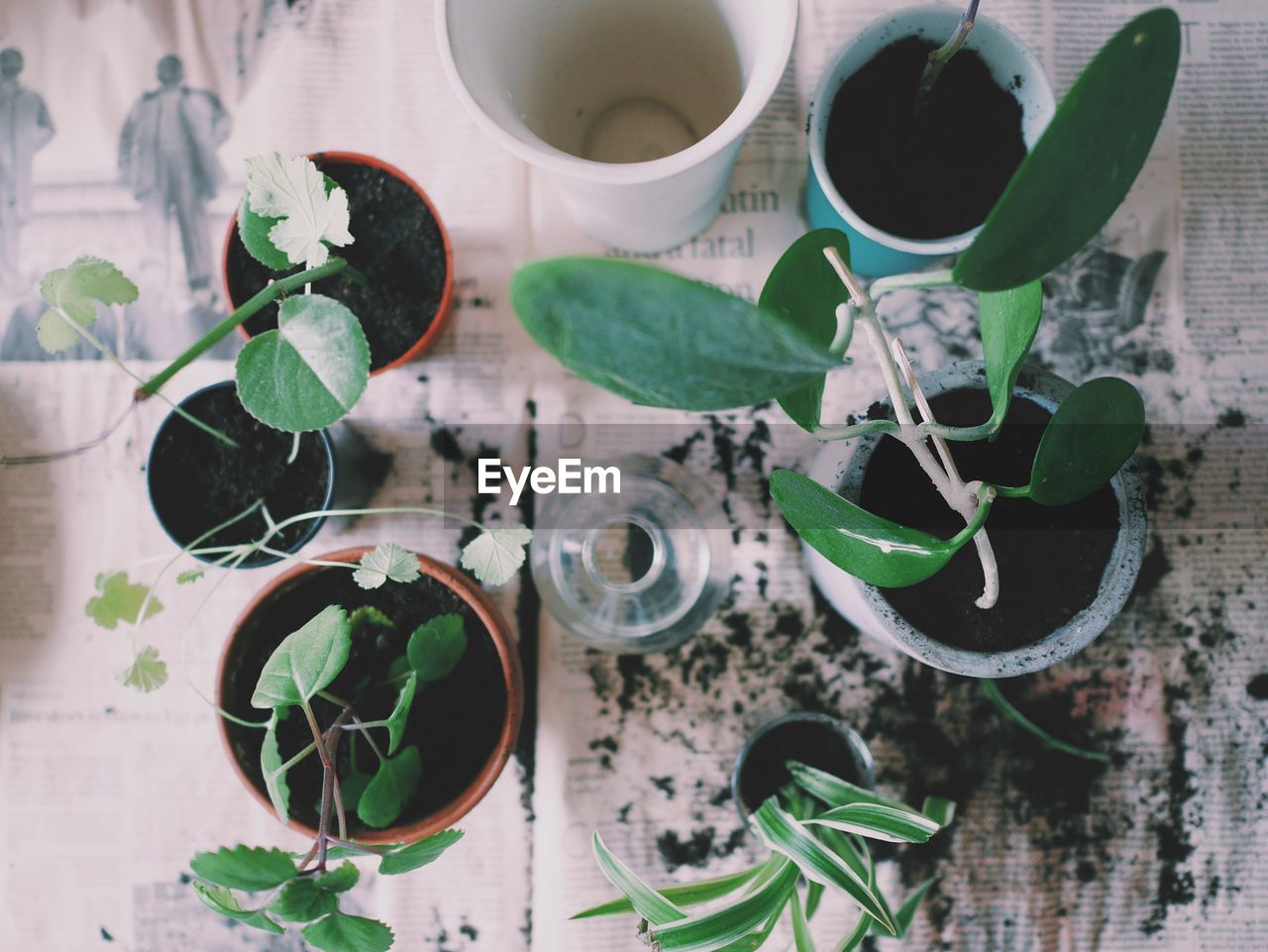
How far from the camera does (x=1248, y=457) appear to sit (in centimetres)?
69

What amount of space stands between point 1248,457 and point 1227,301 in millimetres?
124

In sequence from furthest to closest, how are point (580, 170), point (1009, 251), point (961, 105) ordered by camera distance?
point (961, 105) → point (580, 170) → point (1009, 251)

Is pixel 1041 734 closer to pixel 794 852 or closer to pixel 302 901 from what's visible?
pixel 794 852

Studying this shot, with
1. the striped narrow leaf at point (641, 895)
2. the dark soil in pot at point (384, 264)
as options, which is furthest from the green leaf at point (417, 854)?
the dark soil in pot at point (384, 264)

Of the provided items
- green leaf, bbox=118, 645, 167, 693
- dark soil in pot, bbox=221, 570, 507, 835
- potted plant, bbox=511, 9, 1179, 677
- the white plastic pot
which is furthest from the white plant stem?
green leaf, bbox=118, 645, 167, 693

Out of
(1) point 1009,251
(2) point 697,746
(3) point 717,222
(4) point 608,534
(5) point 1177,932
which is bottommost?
(5) point 1177,932

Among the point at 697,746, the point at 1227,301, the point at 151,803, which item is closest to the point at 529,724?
the point at 697,746

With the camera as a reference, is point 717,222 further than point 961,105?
Yes

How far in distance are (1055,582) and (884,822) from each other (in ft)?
0.56

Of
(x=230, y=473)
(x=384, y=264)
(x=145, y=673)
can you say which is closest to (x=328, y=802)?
(x=145, y=673)

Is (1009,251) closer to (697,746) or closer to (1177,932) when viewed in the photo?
(697,746)

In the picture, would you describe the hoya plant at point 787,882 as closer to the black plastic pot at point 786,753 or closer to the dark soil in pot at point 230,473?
the black plastic pot at point 786,753

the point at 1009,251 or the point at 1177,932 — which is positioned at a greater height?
the point at 1009,251

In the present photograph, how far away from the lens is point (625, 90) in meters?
0.67
